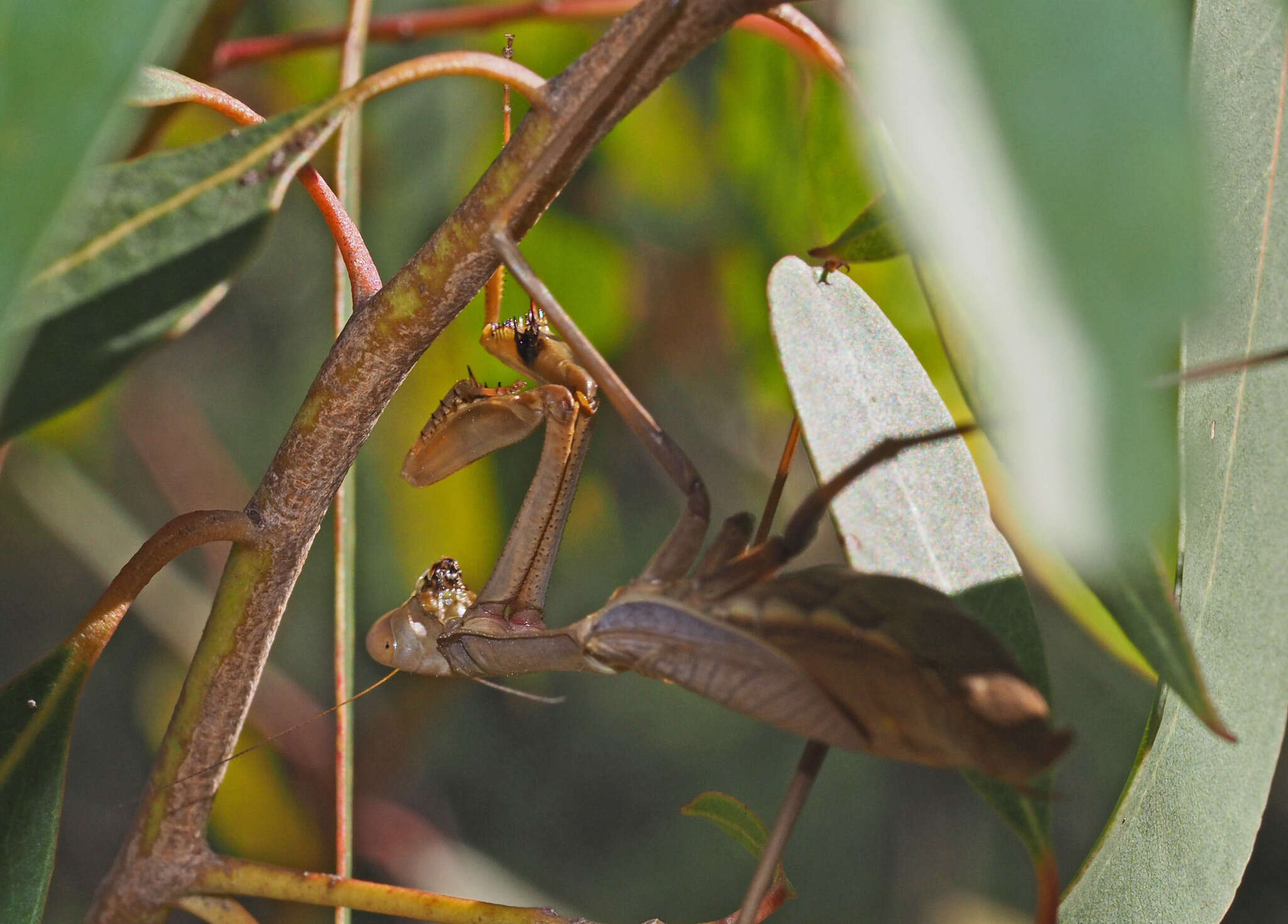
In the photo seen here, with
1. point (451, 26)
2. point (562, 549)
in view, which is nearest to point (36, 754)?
point (451, 26)

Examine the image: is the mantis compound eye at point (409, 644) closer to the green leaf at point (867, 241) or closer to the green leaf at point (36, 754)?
the green leaf at point (36, 754)

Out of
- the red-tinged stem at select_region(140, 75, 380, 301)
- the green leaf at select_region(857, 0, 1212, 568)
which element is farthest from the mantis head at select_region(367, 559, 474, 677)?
the green leaf at select_region(857, 0, 1212, 568)

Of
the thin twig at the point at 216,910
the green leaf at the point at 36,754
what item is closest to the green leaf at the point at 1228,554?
the thin twig at the point at 216,910

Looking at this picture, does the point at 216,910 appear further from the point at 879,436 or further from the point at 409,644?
the point at 879,436

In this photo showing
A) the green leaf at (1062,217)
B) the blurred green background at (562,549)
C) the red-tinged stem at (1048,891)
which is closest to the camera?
the green leaf at (1062,217)

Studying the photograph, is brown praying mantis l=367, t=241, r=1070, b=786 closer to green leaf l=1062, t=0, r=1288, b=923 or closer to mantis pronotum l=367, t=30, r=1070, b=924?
mantis pronotum l=367, t=30, r=1070, b=924

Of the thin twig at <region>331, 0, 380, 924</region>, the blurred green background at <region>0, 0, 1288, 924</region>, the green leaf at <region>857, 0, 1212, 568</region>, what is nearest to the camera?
the green leaf at <region>857, 0, 1212, 568</region>
